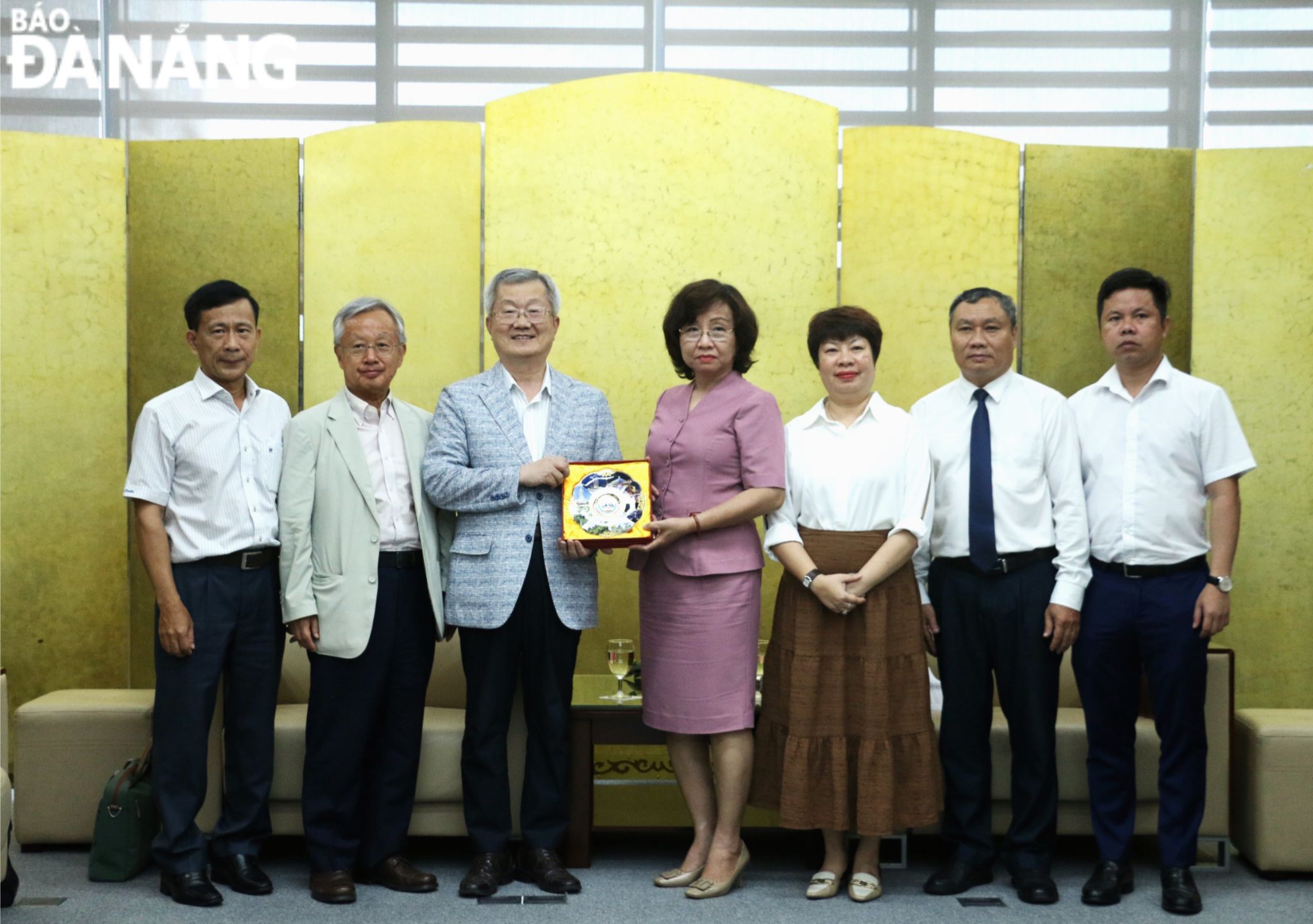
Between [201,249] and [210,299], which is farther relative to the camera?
[201,249]

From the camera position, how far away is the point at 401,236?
4566 mm

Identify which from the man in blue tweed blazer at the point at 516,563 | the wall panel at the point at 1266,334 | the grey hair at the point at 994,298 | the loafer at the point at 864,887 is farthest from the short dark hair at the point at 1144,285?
the loafer at the point at 864,887

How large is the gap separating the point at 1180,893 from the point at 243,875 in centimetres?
263

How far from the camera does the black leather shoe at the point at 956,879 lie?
10.8 ft

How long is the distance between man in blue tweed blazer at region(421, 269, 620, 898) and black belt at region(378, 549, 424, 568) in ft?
0.37

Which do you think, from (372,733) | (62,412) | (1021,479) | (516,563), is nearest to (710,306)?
(516,563)

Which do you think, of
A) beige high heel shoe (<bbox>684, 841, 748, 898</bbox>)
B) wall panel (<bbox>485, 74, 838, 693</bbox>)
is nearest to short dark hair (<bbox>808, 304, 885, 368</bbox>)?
wall panel (<bbox>485, 74, 838, 693</bbox>)

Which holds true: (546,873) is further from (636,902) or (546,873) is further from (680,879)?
(680,879)

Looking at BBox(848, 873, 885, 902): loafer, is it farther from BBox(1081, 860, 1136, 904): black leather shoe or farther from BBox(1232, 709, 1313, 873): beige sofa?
BBox(1232, 709, 1313, 873): beige sofa

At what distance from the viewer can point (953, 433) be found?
3350mm

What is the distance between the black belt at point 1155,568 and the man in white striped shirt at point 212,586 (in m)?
2.39

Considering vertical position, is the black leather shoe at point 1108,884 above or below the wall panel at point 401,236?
below

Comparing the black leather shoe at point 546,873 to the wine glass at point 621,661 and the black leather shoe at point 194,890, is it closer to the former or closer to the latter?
the wine glass at point 621,661

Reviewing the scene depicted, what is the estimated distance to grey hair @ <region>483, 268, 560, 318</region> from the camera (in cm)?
325
